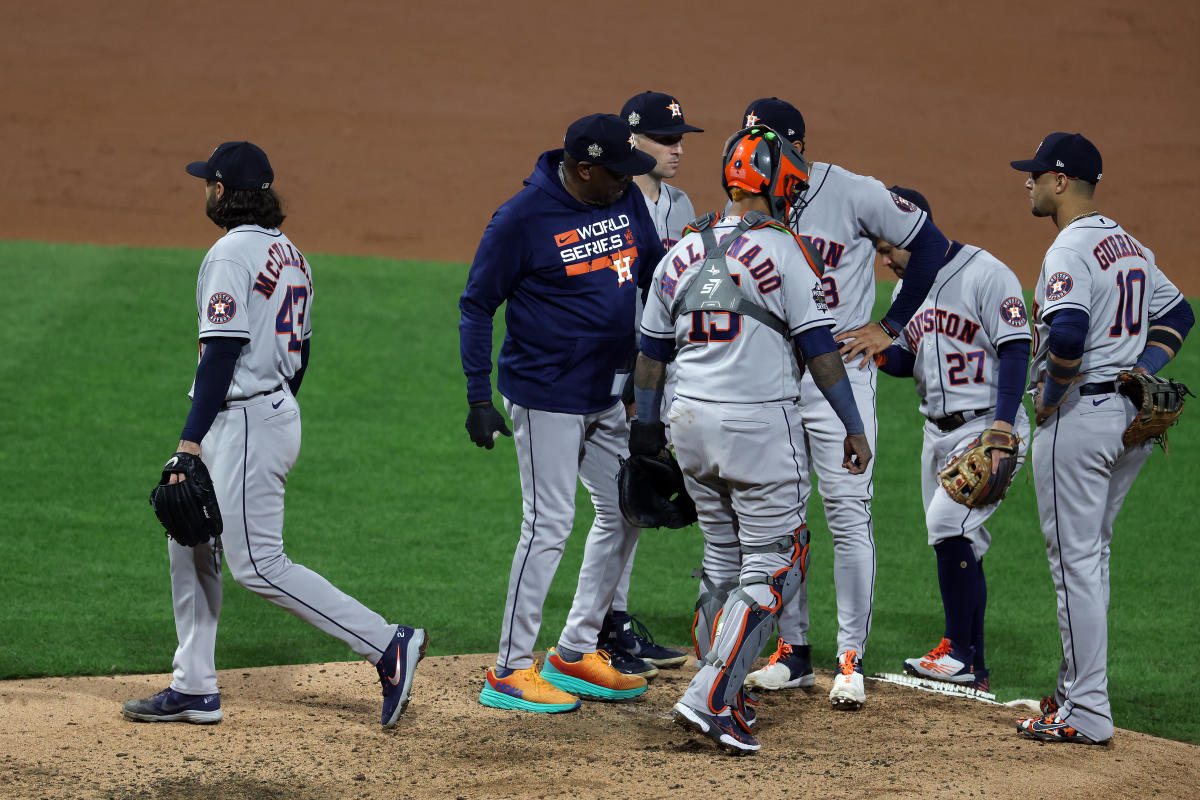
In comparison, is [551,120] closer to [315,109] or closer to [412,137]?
[412,137]

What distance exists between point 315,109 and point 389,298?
25.2ft

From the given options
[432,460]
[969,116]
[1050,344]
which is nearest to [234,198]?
[1050,344]

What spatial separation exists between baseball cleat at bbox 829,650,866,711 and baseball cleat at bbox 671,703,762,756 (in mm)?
611

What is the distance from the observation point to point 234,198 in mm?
4277


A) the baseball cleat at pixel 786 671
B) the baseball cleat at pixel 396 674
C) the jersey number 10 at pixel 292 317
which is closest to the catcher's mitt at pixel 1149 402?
the baseball cleat at pixel 786 671

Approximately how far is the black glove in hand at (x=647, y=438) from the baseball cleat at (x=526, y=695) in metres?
0.88

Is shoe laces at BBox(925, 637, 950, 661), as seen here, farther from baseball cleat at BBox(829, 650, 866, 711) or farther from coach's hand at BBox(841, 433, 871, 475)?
coach's hand at BBox(841, 433, 871, 475)

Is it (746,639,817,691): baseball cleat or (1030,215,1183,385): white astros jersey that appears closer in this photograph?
(1030,215,1183,385): white astros jersey

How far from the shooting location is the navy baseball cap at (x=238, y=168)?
13.9ft

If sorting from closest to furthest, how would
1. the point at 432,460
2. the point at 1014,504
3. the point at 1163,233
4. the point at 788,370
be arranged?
the point at 788,370 → the point at 1014,504 → the point at 432,460 → the point at 1163,233

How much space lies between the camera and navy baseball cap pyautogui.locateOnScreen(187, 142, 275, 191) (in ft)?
13.9

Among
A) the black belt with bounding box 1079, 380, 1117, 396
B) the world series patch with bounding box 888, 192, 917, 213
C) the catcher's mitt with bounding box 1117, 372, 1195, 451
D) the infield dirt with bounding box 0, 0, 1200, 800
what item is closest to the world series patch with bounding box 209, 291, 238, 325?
the world series patch with bounding box 888, 192, 917, 213

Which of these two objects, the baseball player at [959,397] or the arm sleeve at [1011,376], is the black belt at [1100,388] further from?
the baseball player at [959,397]

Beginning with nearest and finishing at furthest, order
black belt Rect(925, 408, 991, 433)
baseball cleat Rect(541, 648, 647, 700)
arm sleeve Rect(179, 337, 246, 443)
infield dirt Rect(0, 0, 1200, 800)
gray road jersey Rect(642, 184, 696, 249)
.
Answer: arm sleeve Rect(179, 337, 246, 443) → baseball cleat Rect(541, 648, 647, 700) → black belt Rect(925, 408, 991, 433) → gray road jersey Rect(642, 184, 696, 249) → infield dirt Rect(0, 0, 1200, 800)
